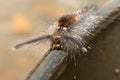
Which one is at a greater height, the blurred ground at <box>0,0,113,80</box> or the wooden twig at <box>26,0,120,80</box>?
the wooden twig at <box>26,0,120,80</box>

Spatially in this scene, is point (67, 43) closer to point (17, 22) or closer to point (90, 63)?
point (90, 63)

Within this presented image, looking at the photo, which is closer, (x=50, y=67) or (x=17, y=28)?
(x=50, y=67)

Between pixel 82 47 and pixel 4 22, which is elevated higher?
pixel 82 47

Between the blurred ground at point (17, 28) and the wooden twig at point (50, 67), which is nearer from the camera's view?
the wooden twig at point (50, 67)

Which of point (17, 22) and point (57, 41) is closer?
point (57, 41)

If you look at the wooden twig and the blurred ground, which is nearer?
→ the wooden twig

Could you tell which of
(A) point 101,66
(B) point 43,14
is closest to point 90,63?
(A) point 101,66

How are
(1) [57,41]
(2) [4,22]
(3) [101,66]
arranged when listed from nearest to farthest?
(1) [57,41] → (3) [101,66] → (2) [4,22]

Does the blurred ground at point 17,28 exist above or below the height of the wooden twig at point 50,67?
below
